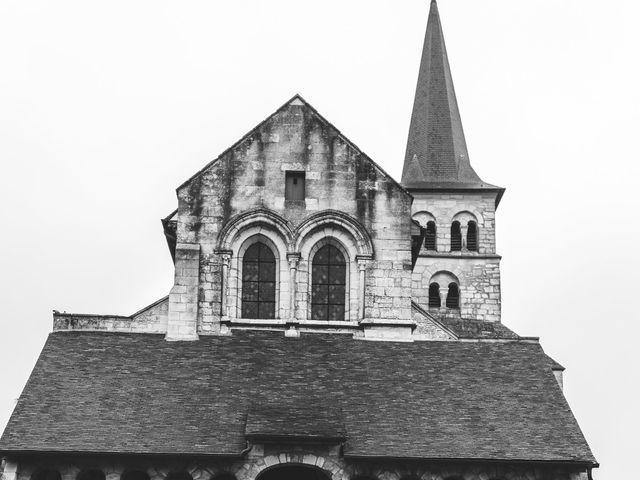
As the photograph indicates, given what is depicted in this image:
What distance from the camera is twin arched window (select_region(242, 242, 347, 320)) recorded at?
34375mm

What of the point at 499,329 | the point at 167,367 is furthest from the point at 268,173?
the point at 499,329

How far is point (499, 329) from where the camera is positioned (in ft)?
208

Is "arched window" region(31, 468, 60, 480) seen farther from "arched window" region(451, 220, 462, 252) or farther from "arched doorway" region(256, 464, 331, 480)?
"arched window" region(451, 220, 462, 252)

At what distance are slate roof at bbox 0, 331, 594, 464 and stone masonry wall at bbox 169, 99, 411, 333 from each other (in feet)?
4.76

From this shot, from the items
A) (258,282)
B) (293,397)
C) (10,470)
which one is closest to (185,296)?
(258,282)

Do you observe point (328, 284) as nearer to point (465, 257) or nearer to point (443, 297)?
point (443, 297)

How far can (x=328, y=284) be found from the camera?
34.6m

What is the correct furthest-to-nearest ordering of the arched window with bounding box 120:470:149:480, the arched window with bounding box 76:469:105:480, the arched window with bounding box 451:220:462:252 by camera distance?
the arched window with bounding box 451:220:462:252 < the arched window with bounding box 76:469:105:480 < the arched window with bounding box 120:470:149:480

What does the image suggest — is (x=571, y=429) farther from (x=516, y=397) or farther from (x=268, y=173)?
(x=268, y=173)

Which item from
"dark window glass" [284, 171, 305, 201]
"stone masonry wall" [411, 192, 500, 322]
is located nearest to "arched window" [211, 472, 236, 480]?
"dark window glass" [284, 171, 305, 201]

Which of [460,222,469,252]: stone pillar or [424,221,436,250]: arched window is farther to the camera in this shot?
[460,222,469,252]: stone pillar

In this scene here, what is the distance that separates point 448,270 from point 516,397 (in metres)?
36.0

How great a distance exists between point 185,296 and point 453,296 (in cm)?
3490

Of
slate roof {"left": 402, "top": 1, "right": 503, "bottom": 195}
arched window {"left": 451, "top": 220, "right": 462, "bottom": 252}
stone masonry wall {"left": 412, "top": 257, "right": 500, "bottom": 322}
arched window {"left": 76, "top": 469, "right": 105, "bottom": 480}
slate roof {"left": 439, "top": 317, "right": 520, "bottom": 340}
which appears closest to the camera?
arched window {"left": 76, "top": 469, "right": 105, "bottom": 480}
